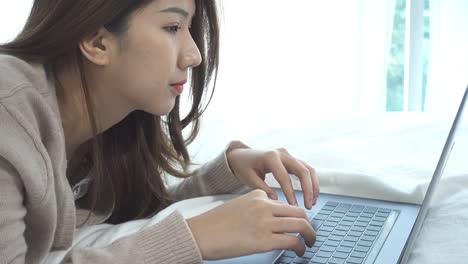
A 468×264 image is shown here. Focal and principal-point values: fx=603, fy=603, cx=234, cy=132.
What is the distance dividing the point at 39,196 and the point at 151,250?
0.16m

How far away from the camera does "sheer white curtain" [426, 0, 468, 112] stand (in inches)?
97.3

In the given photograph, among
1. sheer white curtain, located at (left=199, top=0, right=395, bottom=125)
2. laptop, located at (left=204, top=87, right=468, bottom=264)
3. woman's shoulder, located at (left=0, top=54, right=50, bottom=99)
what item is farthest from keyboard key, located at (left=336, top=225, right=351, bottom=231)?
sheer white curtain, located at (left=199, top=0, right=395, bottom=125)

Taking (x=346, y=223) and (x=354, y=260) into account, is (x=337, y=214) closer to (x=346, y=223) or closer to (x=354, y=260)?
(x=346, y=223)

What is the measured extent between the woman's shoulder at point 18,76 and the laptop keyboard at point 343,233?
0.42 m

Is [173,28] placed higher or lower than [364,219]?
higher

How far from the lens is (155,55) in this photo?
933 millimetres

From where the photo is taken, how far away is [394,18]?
271 cm

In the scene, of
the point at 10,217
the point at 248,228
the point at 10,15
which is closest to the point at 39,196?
the point at 10,217

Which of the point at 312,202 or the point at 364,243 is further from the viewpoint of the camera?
the point at 312,202

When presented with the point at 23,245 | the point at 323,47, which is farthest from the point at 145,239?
the point at 323,47

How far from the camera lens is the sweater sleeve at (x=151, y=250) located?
0.76 meters

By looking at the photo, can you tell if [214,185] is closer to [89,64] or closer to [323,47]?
[89,64]

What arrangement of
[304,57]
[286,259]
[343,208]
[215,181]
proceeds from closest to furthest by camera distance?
[286,259]
[343,208]
[215,181]
[304,57]

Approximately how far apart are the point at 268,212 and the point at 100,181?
0.44 metres
